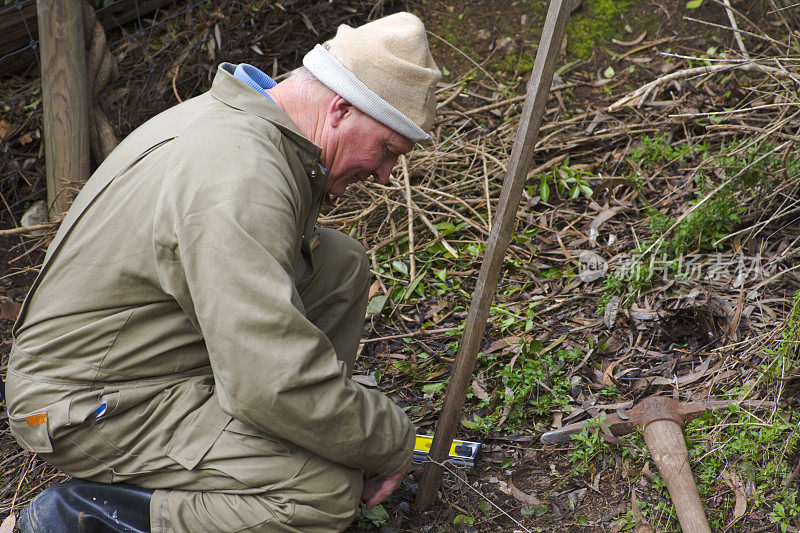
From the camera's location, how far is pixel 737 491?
248 centimetres

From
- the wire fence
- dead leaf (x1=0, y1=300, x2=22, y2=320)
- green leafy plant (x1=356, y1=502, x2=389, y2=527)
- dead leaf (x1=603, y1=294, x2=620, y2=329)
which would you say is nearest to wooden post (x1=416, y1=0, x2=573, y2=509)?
green leafy plant (x1=356, y1=502, x2=389, y2=527)

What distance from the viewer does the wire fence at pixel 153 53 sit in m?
4.35

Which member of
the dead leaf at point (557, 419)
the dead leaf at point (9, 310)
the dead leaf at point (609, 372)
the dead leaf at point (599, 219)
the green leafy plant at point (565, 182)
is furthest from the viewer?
the green leafy plant at point (565, 182)

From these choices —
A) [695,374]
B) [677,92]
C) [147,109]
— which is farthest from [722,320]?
[147,109]

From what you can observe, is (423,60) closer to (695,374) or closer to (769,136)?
(695,374)

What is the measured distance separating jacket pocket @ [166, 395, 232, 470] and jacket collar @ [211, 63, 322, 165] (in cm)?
83

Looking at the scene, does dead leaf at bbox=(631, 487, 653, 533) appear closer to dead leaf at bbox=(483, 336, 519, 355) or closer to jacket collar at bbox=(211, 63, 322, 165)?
dead leaf at bbox=(483, 336, 519, 355)

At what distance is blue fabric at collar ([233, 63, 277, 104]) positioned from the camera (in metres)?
2.22

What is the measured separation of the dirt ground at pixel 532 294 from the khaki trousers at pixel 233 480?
472 millimetres

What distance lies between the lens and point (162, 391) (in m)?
2.21

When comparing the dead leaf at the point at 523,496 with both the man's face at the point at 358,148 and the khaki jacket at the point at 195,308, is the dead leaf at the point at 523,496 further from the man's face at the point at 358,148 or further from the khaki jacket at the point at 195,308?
the man's face at the point at 358,148

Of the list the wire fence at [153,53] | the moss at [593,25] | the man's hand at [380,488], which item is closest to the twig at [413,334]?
the man's hand at [380,488]

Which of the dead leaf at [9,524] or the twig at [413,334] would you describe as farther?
the twig at [413,334]

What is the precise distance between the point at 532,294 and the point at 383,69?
6.00 ft
